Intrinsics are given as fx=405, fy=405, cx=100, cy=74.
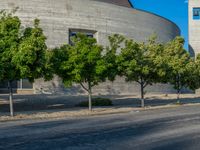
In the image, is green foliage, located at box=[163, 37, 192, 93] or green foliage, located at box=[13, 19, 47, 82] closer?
green foliage, located at box=[13, 19, 47, 82]

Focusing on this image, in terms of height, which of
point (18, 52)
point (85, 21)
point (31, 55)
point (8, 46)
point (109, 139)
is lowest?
point (109, 139)

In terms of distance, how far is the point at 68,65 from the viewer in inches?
1110

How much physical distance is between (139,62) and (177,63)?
597 cm

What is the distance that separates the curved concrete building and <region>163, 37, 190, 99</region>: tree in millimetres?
13471

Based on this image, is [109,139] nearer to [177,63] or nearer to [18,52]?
[18,52]

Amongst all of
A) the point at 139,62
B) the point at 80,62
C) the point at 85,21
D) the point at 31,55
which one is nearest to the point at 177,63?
the point at 139,62

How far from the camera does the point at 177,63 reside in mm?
37906

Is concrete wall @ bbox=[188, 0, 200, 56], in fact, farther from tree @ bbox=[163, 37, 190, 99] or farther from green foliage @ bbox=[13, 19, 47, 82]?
green foliage @ bbox=[13, 19, 47, 82]

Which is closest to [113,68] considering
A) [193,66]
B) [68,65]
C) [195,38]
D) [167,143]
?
[68,65]

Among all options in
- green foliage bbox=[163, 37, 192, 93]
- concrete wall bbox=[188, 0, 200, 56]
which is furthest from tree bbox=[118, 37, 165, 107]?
concrete wall bbox=[188, 0, 200, 56]

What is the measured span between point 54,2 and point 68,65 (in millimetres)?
22927

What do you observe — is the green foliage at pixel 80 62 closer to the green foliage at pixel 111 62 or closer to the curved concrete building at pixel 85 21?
the green foliage at pixel 111 62

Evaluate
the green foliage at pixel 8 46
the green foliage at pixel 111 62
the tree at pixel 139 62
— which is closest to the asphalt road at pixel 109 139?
the green foliage at pixel 8 46

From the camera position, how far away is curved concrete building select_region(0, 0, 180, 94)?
47.7 metres
